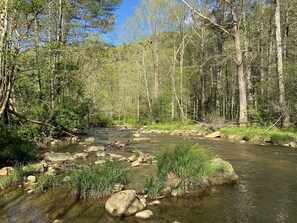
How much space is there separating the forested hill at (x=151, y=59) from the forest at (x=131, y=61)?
66 millimetres

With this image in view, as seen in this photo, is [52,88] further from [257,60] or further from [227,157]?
[257,60]

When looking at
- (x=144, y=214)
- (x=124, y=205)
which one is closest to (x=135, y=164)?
(x=124, y=205)

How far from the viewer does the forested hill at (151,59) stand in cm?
1127

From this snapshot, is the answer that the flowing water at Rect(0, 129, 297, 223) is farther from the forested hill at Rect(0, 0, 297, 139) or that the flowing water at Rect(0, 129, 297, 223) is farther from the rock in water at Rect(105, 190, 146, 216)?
the forested hill at Rect(0, 0, 297, 139)

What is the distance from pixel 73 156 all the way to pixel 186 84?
87.0ft

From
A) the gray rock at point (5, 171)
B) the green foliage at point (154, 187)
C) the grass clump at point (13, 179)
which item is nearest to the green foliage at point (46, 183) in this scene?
the grass clump at point (13, 179)

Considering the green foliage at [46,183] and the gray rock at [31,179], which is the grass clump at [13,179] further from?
the green foliage at [46,183]

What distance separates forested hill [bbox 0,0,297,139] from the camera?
444 inches

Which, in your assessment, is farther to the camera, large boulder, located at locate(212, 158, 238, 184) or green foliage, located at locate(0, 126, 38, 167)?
green foliage, located at locate(0, 126, 38, 167)

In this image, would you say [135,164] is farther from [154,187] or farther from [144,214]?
[144,214]

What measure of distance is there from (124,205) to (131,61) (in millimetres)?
9795

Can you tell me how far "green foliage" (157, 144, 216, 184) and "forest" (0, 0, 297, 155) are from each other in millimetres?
5287

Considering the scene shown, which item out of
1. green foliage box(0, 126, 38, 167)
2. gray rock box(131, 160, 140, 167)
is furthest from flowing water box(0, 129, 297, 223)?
green foliage box(0, 126, 38, 167)

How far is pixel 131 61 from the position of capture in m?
14.4
